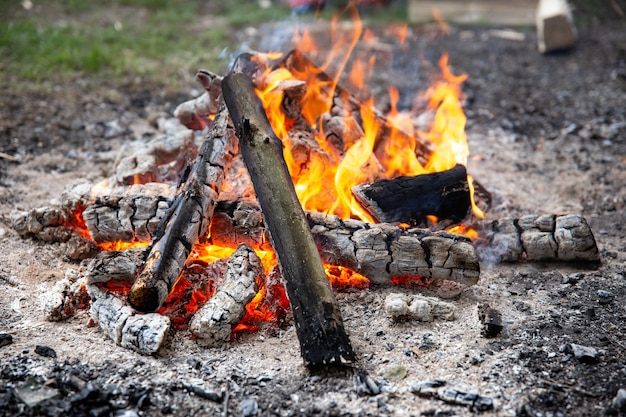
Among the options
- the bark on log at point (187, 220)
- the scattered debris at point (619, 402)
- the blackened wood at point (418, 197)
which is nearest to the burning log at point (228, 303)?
the bark on log at point (187, 220)

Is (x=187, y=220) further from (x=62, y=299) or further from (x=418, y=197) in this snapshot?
(x=418, y=197)

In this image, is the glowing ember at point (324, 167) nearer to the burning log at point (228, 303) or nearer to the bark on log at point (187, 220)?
the burning log at point (228, 303)

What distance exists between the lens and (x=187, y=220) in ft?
11.4

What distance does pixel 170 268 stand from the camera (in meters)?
3.33

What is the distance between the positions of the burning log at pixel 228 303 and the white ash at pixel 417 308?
765 millimetres

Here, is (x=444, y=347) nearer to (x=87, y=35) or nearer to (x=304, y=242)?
(x=304, y=242)

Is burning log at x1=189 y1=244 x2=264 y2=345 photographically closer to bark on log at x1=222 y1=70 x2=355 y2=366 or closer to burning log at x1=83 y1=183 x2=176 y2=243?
bark on log at x1=222 y1=70 x2=355 y2=366

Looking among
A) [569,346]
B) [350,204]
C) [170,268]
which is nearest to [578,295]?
[569,346]

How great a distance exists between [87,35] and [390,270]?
6.66 meters

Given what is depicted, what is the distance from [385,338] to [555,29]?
6270 mm

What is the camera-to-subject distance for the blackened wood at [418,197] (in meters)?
3.94

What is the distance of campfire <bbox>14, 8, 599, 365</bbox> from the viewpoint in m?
3.29

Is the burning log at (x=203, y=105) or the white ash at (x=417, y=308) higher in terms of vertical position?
the burning log at (x=203, y=105)

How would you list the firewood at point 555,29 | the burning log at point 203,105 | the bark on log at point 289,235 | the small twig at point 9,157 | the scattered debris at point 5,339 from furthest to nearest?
the firewood at point 555,29 < the small twig at point 9,157 < the burning log at point 203,105 < the scattered debris at point 5,339 < the bark on log at point 289,235
